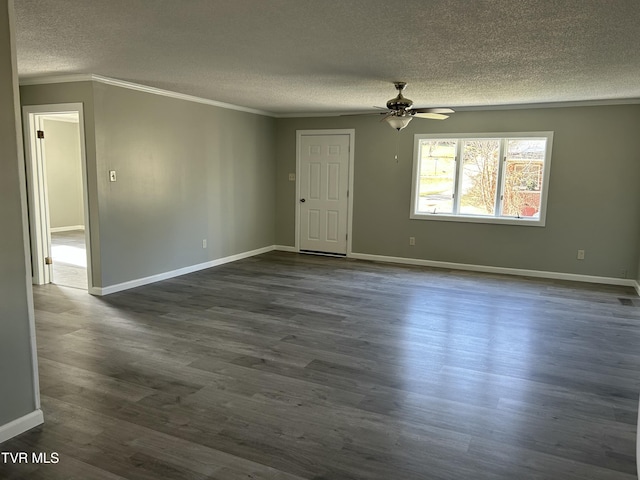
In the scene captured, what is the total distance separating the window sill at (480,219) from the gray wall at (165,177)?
2836 millimetres

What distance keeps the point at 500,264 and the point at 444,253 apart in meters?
0.83

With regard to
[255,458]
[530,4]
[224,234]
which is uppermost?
[530,4]

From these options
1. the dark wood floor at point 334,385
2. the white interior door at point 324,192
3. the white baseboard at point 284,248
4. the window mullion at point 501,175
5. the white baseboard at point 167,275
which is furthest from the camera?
the white baseboard at point 284,248

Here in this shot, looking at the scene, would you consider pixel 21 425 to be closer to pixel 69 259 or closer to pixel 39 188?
pixel 39 188

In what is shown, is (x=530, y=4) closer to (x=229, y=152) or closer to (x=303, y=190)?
(x=229, y=152)

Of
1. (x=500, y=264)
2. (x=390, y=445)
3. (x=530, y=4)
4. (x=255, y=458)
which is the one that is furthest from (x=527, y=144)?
(x=255, y=458)

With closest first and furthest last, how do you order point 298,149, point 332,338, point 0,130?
point 0,130 < point 332,338 < point 298,149

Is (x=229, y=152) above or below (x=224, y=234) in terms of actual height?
above

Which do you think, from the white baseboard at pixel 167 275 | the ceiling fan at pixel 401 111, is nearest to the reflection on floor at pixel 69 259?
the white baseboard at pixel 167 275

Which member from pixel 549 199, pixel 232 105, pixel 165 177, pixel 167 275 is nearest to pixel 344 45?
pixel 165 177

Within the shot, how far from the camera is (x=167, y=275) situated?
598 cm

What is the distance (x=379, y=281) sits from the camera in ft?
19.9

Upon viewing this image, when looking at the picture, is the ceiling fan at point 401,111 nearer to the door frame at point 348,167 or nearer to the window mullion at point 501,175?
the window mullion at point 501,175

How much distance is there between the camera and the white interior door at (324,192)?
7617 mm
